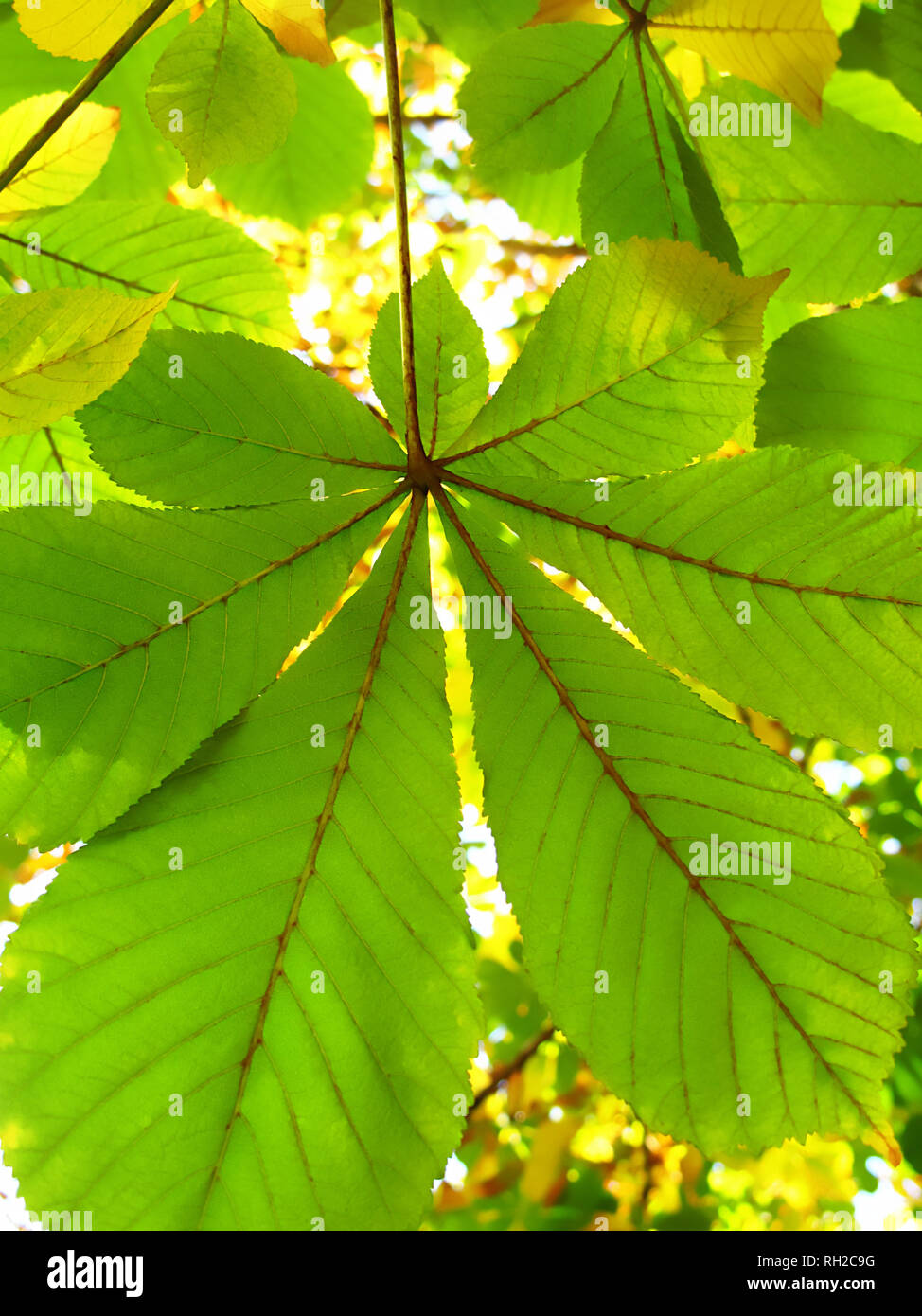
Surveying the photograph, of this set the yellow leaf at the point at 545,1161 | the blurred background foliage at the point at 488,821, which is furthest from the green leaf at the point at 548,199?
the yellow leaf at the point at 545,1161

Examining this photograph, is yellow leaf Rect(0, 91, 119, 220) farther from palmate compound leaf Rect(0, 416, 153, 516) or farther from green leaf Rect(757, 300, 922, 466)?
green leaf Rect(757, 300, 922, 466)

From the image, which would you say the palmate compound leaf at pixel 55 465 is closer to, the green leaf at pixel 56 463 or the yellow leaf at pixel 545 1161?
the green leaf at pixel 56 463

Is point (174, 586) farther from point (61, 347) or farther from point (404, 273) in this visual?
point (404, 273)

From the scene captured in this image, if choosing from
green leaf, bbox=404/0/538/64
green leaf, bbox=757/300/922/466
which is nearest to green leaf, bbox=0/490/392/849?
green leaf, bbox=757/300/922/466

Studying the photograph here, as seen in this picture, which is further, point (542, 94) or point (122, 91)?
point (122, 91)

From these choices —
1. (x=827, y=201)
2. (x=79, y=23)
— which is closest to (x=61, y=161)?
(x=79, y=23)

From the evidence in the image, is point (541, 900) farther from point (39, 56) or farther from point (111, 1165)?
point (39, 56)

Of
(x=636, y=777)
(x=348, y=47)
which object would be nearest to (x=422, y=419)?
(x=636, y=777)
